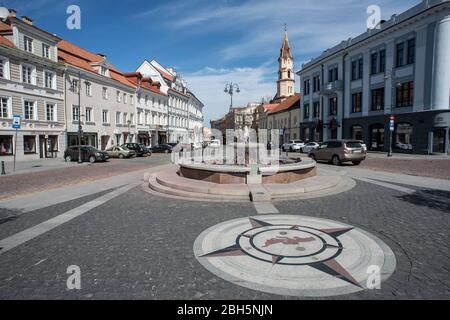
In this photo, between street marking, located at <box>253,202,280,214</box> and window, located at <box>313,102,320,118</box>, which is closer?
street marking, located at <box>253,202,280,214</box>

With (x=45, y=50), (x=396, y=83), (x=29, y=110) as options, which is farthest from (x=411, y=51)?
(x=29, y=110)

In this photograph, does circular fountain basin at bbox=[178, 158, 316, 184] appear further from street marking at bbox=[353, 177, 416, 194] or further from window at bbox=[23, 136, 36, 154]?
window at bbox=[23, 136, 36, 154]

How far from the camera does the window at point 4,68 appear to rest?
920 inches

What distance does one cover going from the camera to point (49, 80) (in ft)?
92.8

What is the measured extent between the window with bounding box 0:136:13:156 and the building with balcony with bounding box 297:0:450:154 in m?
38.7

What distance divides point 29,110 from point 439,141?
3970cm

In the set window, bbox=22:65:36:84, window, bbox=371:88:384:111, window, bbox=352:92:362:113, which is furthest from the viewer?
window, bbox=352:92:362:113

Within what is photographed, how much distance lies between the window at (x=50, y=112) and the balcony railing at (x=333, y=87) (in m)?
36.0

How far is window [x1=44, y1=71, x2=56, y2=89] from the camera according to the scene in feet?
91.0

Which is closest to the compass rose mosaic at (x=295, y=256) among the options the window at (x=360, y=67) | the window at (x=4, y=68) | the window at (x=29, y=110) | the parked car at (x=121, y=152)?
the parked car at (x=121, y=152)

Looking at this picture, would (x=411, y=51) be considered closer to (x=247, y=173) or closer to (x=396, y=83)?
(x=396, y=83)

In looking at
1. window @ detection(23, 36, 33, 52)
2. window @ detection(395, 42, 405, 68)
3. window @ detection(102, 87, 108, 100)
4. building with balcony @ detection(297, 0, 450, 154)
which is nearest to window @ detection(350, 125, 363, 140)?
building with balcony @ detection(297, 0, 450, 154)

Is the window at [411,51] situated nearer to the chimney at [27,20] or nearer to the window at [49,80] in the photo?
the window at [49,80]
